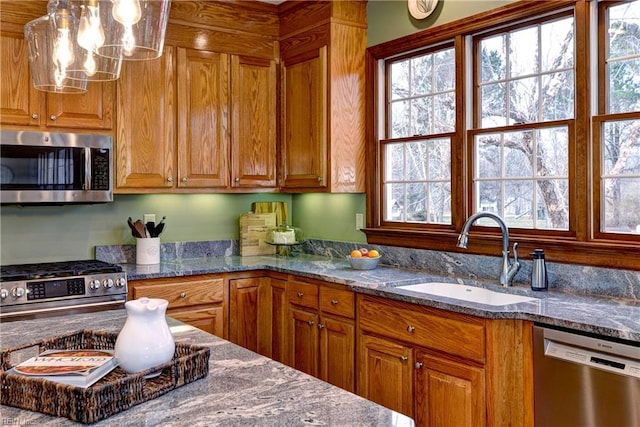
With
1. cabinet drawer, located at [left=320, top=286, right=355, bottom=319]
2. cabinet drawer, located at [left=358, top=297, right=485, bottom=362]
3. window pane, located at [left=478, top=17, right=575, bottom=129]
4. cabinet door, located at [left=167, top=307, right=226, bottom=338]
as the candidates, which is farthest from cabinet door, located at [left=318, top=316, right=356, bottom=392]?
window pane, located at [left=478, top=17, right=575, bottom=129]

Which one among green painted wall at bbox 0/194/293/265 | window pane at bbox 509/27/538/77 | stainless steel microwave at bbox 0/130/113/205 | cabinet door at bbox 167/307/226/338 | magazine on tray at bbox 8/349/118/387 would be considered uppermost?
window pane at bbox 509/27/538/77

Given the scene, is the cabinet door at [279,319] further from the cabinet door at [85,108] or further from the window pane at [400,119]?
the cabinet door at [85,108]

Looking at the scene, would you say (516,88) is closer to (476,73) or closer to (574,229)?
(476,73)

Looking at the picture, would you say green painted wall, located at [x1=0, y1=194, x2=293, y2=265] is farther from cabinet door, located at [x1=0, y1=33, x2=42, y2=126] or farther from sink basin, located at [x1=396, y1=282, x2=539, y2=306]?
sink basin, located at [x1=396, y1=282, x2=539, y2=306]

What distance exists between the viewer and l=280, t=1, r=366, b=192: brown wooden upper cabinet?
3.82 m

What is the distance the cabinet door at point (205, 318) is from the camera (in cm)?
358

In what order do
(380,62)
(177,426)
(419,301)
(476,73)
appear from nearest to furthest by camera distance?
(177,426) < (419,301) < (476,73) < (380,62)

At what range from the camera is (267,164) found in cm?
427

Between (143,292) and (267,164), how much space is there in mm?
1323

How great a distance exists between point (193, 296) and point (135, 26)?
2.36 meters

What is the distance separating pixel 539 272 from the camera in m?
2.80

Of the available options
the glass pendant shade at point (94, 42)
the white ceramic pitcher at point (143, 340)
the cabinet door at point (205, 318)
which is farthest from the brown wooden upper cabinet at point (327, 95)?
the white ceramic pitcher at point (143, 340)

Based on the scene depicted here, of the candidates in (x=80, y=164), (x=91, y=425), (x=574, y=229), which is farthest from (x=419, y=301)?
(x=80, y=164)

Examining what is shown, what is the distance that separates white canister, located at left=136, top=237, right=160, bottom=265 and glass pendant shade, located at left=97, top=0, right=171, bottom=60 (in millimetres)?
2449
